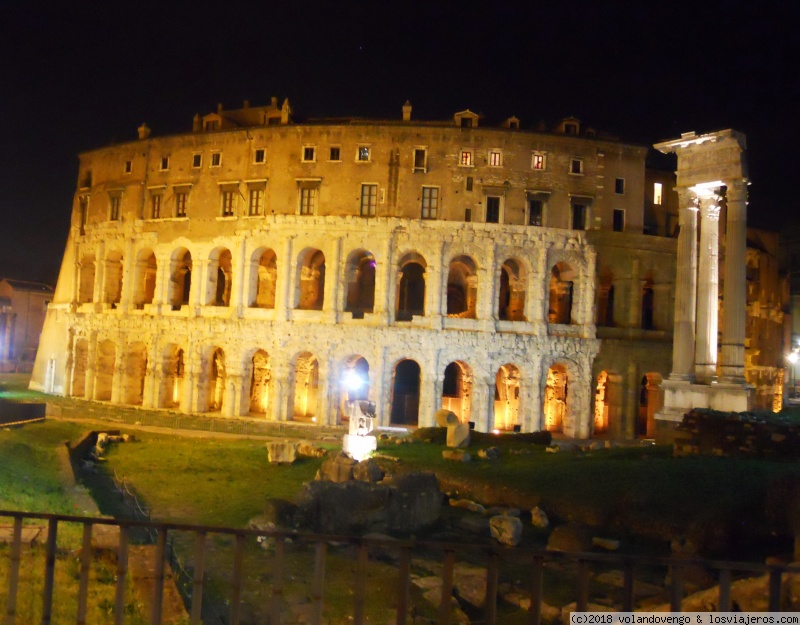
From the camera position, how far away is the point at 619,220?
32656 millimetres

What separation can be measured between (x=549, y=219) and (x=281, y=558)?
28.5m

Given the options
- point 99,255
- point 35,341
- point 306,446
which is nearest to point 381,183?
point 306,446

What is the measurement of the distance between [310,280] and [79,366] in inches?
621

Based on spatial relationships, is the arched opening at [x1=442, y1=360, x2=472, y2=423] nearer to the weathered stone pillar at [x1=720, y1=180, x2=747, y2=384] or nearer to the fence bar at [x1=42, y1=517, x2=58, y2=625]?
the weathered stone pillar at [x1=720, y1=180, x2=747, y2=384]

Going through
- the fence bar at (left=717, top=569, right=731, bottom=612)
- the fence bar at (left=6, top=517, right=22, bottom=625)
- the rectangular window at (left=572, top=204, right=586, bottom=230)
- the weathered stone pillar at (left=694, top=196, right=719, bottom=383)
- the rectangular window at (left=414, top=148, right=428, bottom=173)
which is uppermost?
the rectangular window at (left=414, top=148, right=428, bottom=173)

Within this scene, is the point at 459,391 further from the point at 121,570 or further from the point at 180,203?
the point at 121,570

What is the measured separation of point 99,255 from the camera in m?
38.2

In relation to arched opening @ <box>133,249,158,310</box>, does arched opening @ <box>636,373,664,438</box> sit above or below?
below

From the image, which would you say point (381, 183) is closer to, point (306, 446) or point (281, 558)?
point (306, 446)

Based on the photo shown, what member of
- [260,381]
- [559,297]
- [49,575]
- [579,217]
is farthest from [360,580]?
[260,381]

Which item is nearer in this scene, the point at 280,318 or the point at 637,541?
the point at 637,541

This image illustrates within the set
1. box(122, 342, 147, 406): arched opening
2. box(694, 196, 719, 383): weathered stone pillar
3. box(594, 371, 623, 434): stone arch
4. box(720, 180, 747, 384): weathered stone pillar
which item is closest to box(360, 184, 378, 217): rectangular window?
box(594, 371, 623, 434): stone arch

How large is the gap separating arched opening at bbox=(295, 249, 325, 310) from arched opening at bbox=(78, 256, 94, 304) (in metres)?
14.4

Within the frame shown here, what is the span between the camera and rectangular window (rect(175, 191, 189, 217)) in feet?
116
